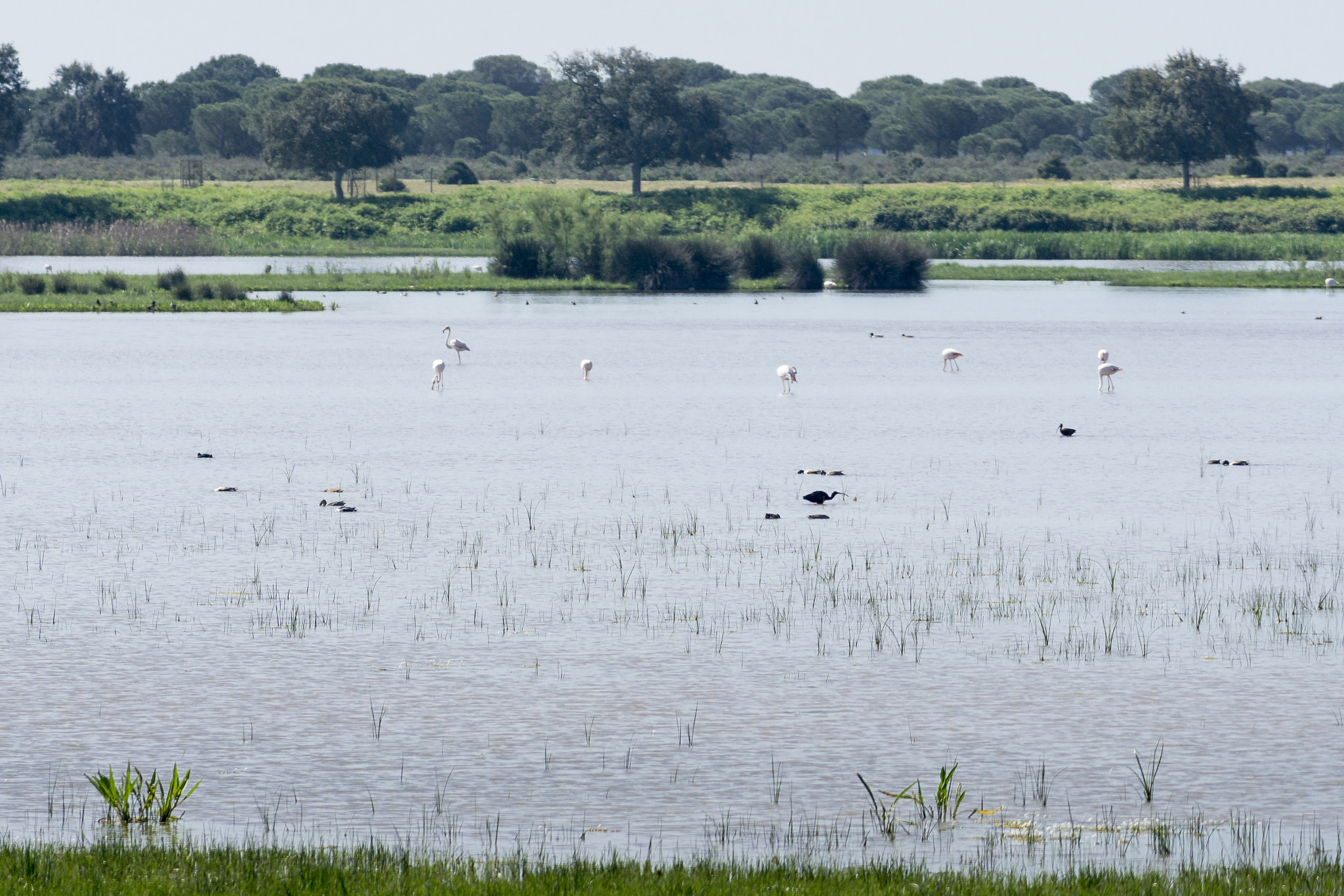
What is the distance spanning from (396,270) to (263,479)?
59.6 metres

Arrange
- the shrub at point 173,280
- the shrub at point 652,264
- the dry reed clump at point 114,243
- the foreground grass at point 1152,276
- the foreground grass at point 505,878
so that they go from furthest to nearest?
1. the dry reed clump at point 114,243
2. the foreground grass at point 1152,276
3. the shrub at point 652,264
4. the shrub at point 173,280
5. the foreground grass at point 505,878

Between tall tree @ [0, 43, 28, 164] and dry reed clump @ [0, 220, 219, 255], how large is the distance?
34.9 meters

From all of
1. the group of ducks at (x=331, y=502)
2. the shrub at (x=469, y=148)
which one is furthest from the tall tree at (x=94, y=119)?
the group of ducks at (x=331, y=502)

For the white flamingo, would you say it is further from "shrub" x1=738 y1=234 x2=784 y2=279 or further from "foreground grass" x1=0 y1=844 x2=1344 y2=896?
"shrub" x1=738 y1=234 x2=784 y2=279

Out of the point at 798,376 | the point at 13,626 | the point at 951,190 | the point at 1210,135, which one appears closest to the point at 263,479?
the point at 13,626

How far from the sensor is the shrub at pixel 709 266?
7506 cm

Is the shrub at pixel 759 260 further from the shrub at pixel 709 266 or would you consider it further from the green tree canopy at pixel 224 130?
the green tree canopy at pixel 224 130

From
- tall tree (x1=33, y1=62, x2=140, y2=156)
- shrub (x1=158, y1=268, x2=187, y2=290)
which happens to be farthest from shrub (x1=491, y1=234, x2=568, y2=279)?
tall tree (x1=33, y1=62, x2=140, y2=156)

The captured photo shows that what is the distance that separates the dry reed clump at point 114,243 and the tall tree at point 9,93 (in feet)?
114

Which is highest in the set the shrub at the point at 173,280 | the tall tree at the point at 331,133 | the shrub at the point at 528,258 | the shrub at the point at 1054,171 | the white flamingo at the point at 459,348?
the tall tree at the point at 331,133

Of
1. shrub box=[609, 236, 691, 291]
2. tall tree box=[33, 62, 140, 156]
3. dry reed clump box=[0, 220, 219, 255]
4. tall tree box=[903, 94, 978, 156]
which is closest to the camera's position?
shrub box=[609, 236, 691, 291]

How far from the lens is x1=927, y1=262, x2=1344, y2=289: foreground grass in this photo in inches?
3150

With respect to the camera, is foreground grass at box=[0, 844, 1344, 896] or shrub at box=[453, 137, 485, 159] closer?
foreground grass at box=[0, 844, 1344, 896]

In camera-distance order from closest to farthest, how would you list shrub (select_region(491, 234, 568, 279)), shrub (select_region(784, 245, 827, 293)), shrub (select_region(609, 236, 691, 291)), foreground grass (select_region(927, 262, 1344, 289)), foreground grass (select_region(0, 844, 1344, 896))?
foreground grass (select_region(0, 844, 1344, 896)), shrub (select_region(609, 236, 691, 291)), shrub (select_region(784, 245, 827, 293)), shrub (select_region(491, 234, 568, 279)), foreground grass (select_region(927, 262, 1344, 289))
